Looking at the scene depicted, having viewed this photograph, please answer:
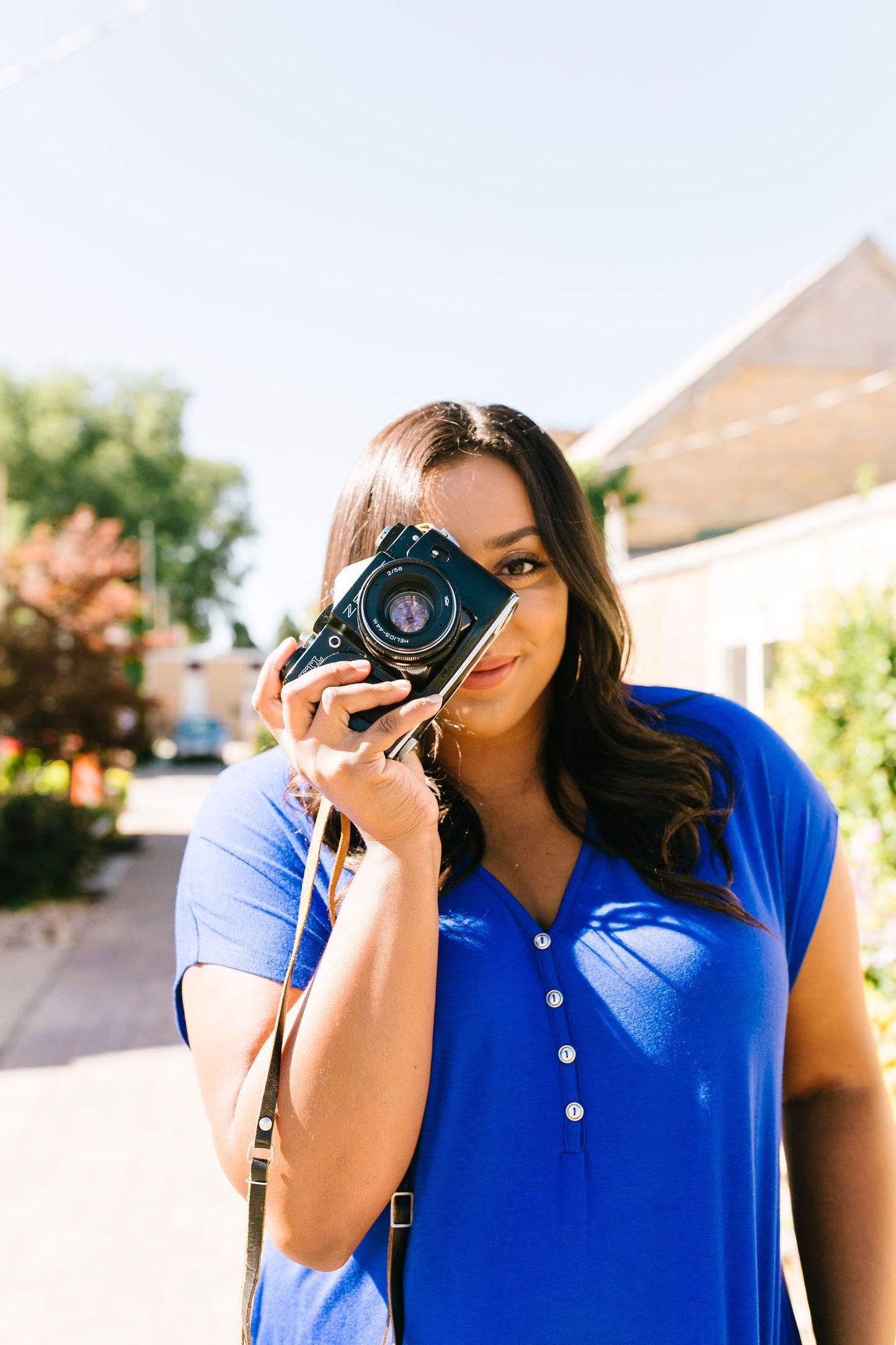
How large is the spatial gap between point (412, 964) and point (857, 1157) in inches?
25.6

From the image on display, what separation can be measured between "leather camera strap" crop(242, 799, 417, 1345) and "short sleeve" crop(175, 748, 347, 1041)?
2cm

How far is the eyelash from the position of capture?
1388mm

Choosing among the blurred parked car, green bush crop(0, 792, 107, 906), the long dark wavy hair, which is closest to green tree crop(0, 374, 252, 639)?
the blurred parked car

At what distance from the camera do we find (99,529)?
1109cm

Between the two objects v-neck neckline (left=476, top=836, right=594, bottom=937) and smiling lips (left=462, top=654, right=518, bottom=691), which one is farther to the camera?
smiling lips (left=462, top=654, right=518, bottom=691)

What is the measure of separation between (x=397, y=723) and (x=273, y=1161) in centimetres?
47

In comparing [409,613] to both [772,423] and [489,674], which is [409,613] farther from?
[772,423]

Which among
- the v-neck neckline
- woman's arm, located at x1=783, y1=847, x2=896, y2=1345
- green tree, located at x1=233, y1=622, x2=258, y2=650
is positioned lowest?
woman's arm, located at x1=783, y1=847, x2=896, y2=1345

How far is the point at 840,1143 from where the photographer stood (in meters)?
1.30

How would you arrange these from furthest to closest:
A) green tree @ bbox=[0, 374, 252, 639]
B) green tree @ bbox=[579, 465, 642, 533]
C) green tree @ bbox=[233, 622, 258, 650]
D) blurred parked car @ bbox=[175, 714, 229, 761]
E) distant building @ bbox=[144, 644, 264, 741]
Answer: green tree @ bbox=[233, 622, 258, 650]
distant building @ bbox=[144, 644, 264, 741]
green tree @ bbox=[0, 374, 252, 639]
blurred parked car @ bbox=[175, 714, 229, 761]
green tree @ bbox=[579, 465, 642, 533]

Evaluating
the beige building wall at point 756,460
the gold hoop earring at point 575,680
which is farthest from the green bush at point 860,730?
the beige building wall at point 756,460

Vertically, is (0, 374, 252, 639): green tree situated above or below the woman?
above

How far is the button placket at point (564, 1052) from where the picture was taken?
1.10 metres

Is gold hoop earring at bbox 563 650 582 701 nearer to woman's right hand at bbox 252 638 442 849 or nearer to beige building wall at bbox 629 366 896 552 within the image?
woman's right hand at bbox 252 638 442 849
